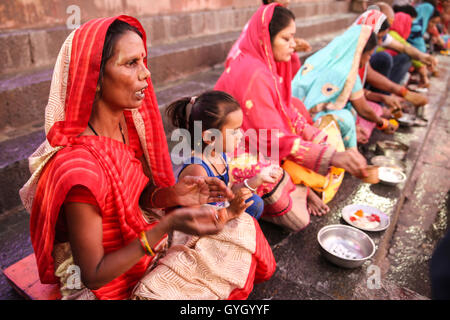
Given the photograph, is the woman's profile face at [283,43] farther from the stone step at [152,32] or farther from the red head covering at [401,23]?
the red head covering at [401,23]

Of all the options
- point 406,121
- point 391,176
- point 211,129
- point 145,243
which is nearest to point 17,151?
point 211,129

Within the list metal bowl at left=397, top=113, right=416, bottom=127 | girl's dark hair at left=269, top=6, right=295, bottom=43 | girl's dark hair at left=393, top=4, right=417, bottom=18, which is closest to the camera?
girl's dark hair at left=269, top=6, right=295, bottom=43

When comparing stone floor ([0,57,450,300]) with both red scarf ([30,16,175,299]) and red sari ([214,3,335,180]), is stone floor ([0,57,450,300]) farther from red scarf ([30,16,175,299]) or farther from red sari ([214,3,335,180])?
red scarf ([30,16,175,299])

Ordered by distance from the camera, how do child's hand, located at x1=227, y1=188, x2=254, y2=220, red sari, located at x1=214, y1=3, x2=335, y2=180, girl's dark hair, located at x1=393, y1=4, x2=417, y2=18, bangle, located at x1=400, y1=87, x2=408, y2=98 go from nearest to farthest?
1. child's hand, located at x1=227, y1=188, x2=254, y2=220
2. red sari, located at x1=214, y1=3, x2=335, y2=180
3. bangle, located at x1=400, y1=87, x2=408, y2=98
4. girl's dark hair, located at x1=393, y1=4, x2=417, y2=18

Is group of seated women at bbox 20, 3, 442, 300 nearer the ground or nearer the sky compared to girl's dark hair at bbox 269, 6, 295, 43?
nearer the ground

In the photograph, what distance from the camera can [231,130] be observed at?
2229mm

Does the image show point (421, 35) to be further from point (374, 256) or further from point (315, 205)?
point (374, 256)

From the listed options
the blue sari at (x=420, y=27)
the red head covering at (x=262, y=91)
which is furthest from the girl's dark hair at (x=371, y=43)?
the blue sari at (x=420, y=27)

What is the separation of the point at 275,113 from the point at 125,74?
1523 millimetres

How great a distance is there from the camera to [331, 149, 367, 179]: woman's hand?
257 centimetres

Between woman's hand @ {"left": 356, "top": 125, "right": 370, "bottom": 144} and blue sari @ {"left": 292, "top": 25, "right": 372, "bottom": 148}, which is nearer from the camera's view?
blue sari @ {"left": 292, "top": 25, "right": 372, "bottom": 148}

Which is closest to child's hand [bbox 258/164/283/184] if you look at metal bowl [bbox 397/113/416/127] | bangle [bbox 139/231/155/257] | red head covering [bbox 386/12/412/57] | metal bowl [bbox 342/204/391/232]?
metal bowl [bbox 342/204/391/232]

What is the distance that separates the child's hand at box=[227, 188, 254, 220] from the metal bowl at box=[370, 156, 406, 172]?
2.45 m
